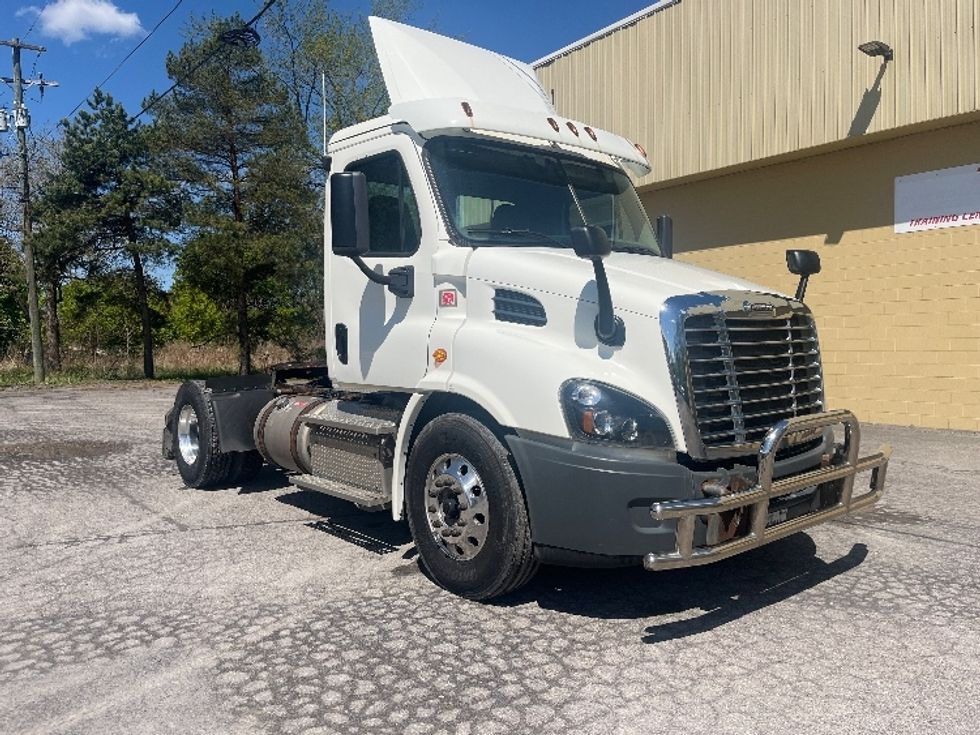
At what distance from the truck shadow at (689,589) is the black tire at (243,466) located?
3.57 metres

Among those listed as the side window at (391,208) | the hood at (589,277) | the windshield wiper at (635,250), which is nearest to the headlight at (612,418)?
the hood at (589,277)

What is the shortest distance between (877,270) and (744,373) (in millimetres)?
9258

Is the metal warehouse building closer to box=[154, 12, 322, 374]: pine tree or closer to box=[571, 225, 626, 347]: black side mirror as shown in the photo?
box=[571, 225, 626, 347]: black side mirror

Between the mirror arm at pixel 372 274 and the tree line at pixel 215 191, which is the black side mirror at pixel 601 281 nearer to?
the mirror arm at pixel 372 274

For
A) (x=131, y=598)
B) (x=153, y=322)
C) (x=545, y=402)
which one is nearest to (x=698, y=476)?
(x=545, y=402)

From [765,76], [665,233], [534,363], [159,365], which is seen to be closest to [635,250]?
[665,233]

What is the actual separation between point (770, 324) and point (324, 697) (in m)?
2.95

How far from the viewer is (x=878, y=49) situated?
11320mm

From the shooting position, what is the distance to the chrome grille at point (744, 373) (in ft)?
13.6

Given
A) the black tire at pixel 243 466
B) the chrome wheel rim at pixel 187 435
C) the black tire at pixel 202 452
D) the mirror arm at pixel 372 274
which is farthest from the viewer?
the chrome wheel rim at pixel 187 435

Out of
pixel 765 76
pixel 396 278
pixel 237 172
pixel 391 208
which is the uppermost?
pixel 237 172

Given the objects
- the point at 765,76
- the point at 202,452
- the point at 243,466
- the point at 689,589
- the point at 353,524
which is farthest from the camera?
the point at 765,76

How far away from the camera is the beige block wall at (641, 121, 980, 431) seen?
37.5 ft

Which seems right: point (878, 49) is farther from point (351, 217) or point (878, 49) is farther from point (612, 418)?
point (612, 418)
